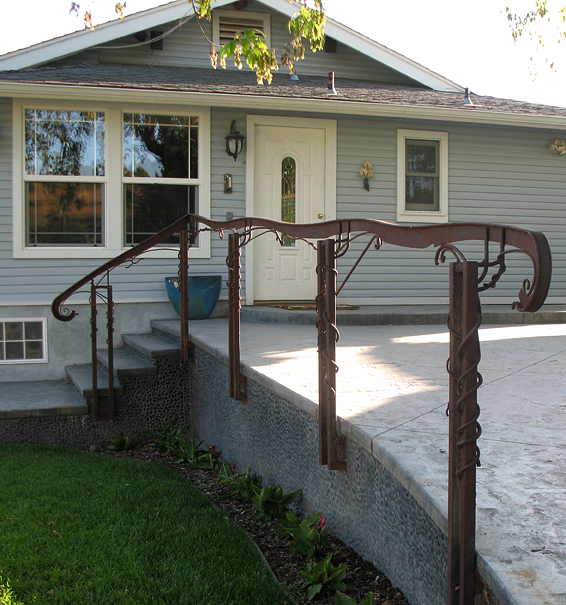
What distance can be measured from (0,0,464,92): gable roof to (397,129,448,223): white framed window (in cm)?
134

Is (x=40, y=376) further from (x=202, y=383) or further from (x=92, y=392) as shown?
(x=202, y=383)

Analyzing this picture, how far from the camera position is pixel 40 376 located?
693 centimetres

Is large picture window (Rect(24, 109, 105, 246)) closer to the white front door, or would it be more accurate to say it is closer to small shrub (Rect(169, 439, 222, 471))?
the white front door

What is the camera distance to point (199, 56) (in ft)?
27.7

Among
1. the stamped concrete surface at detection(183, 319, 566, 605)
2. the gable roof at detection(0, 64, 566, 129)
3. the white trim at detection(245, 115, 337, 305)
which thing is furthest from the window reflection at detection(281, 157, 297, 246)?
the stamped concrete surface at detection(183, 319, 566, 605)

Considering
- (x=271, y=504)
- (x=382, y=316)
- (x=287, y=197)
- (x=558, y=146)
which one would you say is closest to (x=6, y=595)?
(x=271, y=504)

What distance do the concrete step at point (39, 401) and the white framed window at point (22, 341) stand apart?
21.8 inches

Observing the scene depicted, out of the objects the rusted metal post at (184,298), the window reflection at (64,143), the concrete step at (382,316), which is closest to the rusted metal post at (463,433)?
the rusted metal post at (184,298)

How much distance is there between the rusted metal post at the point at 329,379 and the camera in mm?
2562

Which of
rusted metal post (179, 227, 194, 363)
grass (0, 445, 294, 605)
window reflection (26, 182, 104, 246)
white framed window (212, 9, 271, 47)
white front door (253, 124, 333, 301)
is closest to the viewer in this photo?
grass (0, 445, 294, 605)

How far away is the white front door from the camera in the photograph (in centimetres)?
779

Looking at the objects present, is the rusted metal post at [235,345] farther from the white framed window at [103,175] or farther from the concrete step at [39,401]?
the white framed window at [103,175]

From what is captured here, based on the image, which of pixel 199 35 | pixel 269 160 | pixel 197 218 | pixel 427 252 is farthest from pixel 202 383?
pixel 199 35

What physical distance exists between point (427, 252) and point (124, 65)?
4.76m
